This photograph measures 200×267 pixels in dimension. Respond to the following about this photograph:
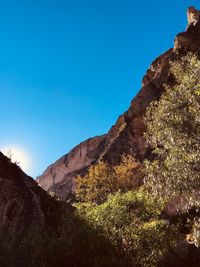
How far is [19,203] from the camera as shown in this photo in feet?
108

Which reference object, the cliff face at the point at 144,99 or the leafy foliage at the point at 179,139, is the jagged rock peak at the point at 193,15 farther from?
the leafy foliage at the point at 179,139

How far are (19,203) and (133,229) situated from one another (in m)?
10.5

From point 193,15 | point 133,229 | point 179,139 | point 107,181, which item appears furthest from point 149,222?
point 193,15

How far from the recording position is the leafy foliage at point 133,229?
3000 centimetres

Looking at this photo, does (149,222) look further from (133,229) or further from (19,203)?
(19,203)

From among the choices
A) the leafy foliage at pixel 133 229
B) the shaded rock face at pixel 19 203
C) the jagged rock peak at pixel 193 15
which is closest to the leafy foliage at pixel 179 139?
the leafy foliage at pixel 133 229

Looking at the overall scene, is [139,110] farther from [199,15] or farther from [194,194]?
[194,194]

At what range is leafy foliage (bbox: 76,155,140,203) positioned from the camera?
74812mm

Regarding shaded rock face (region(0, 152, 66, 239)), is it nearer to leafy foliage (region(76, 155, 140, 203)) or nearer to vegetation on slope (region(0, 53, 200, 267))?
vegetation on slope (region(0, 53, 200, 267))

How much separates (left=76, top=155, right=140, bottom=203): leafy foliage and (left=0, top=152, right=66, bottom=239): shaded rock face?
37885mm

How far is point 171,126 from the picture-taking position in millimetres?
28578

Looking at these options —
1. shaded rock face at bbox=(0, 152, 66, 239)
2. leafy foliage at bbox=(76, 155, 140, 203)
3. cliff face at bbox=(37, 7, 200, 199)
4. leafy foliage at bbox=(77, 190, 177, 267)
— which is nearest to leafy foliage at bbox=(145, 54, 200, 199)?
leafy foliage at bbox=(77, 190, 177, 267)

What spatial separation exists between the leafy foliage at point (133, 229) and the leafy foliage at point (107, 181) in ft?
116

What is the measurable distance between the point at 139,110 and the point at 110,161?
48.5 ft
